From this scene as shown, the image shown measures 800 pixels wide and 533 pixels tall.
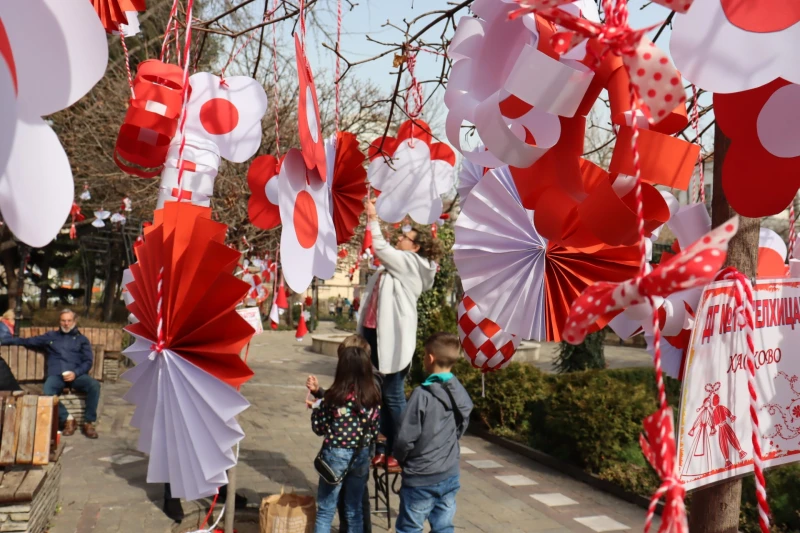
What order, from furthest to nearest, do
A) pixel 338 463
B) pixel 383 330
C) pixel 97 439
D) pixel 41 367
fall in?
pixel 41 367, pixel 97 439, pixel 383 330, pixel 338 463

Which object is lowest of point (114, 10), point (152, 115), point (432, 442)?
point (432, 442)

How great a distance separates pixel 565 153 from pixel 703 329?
382 millimetres

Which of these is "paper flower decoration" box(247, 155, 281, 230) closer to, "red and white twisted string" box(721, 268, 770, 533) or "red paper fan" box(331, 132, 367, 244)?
"red paper fan" box(331, 132, 367, 244)

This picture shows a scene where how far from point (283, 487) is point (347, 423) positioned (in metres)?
1.18

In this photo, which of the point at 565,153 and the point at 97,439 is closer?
the point at 565,153

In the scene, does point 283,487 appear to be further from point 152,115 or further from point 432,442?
point 152,115

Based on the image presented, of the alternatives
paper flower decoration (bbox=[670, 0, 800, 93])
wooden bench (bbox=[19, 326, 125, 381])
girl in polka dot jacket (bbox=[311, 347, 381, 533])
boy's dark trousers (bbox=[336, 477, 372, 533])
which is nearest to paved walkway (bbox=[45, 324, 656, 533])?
boy's dark trousers (bbox=[336, 477, 372, 533])

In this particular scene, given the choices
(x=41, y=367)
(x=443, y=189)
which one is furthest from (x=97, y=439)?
(x=443, y=189)

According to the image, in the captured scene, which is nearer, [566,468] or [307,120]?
[307,120]

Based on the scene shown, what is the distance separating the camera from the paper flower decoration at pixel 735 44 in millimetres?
825

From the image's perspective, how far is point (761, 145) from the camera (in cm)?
98

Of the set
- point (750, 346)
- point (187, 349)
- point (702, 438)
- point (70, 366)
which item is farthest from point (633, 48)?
point (70, 366)

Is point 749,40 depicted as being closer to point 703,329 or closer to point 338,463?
point 703,329

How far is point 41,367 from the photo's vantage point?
7.24 meters
